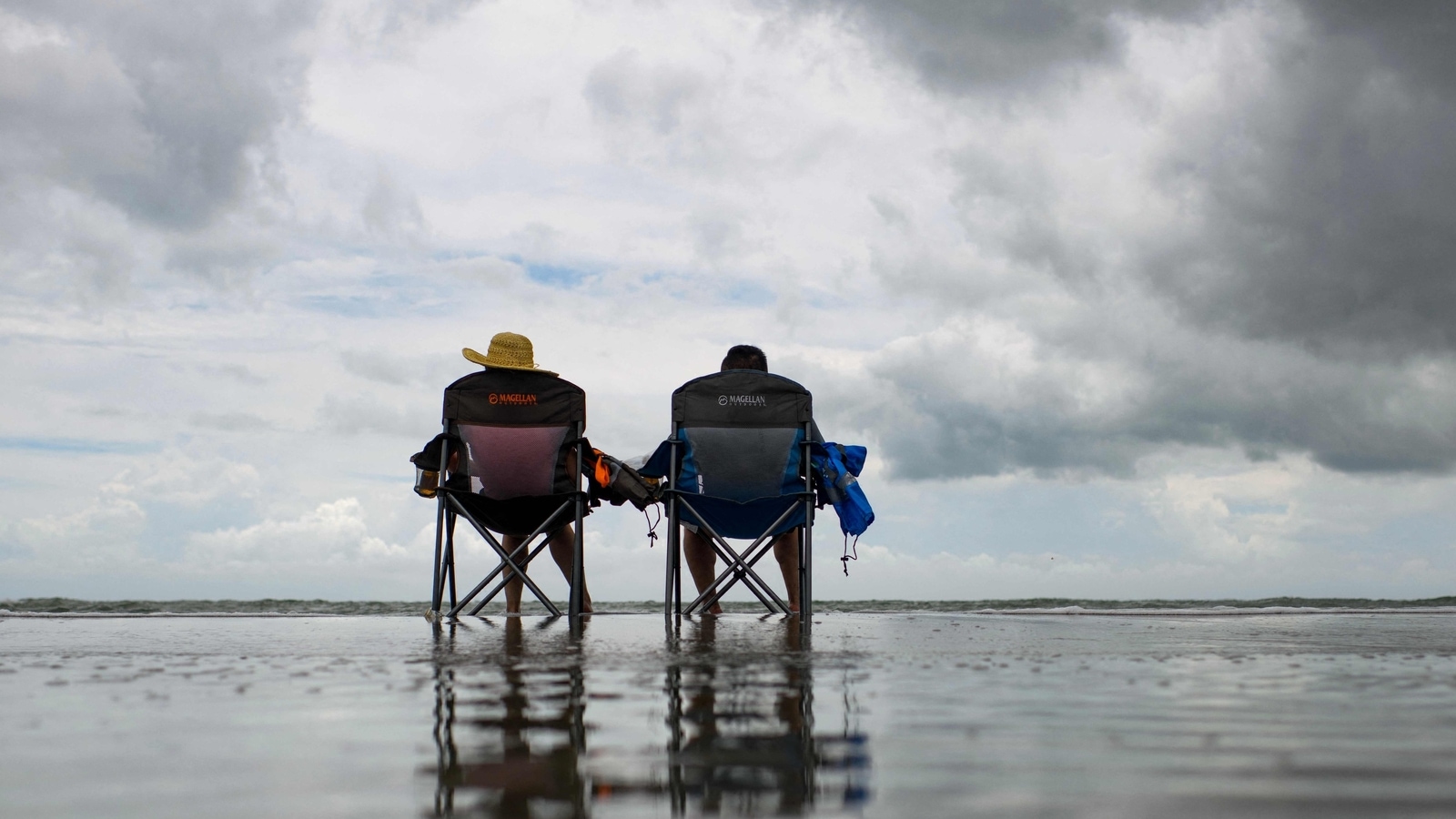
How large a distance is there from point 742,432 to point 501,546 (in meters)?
1.55

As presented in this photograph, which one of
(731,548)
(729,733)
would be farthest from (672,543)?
(729,733)

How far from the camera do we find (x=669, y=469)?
6508 mm

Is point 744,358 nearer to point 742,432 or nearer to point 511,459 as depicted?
point 742,432

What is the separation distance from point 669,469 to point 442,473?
51.6 inches

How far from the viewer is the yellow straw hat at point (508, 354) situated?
22.4 feet

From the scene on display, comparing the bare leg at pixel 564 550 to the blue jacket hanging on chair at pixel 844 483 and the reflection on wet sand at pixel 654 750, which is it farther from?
the reflection on wet sand at pixel 654 750

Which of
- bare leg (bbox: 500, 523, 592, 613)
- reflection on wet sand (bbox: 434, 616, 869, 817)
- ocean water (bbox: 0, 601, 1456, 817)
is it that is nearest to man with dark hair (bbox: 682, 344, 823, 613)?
bare leg (bbox: 500, 523, 592, 613)

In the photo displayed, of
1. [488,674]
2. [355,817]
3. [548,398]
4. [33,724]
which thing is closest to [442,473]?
[548,398]

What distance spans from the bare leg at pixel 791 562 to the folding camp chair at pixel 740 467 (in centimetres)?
23

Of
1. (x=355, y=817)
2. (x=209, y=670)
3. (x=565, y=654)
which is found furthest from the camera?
(x=565, y=654)

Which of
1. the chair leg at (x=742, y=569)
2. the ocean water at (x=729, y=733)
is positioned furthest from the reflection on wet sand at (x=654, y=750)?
the chair leg at (x=742, y=569)

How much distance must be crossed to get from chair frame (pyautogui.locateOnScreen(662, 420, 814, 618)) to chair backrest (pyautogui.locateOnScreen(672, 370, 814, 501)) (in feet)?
0.17

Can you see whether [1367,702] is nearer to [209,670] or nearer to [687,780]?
[687,780]

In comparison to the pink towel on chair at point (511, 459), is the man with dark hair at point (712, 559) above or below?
below
